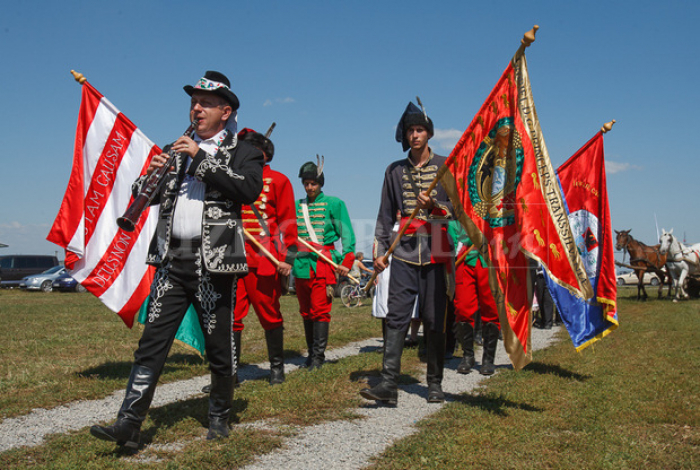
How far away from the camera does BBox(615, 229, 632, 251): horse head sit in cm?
2447

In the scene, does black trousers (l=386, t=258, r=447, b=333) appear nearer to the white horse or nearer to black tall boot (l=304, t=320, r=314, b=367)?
black tall boot (l=304, t=320, r=314, b=367)

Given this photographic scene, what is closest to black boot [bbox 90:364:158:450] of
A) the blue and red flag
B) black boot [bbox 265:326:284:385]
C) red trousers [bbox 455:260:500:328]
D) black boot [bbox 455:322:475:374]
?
black boot [bbox 265:326:284:385]

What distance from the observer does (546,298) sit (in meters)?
13.0

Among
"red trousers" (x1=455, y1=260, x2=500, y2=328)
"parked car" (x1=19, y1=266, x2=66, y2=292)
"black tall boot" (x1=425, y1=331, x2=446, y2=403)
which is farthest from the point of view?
"parked car" (x1=19, y1=266, x2=66, y2=292)

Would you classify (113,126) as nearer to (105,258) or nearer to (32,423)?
(105,258)

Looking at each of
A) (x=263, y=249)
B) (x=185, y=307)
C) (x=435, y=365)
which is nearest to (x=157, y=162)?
(x=185, y=307)

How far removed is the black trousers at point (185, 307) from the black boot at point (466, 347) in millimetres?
3620

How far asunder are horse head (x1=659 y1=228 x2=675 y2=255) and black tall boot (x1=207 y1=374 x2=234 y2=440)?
887 inches

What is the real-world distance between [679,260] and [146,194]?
75.2 ft

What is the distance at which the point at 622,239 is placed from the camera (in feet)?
80.9

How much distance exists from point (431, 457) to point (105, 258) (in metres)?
3.96

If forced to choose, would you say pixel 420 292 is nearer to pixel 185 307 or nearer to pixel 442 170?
pixel 442 170

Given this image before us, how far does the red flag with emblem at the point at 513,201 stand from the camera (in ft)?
15.9

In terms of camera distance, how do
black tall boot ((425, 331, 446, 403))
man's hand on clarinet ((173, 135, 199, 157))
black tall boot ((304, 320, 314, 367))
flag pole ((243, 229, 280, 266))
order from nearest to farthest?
man's hand on clarinet ((173, 135, 199, 157)) < black tall boot ((425, 331, 446, 403)) < flag pole ((243, 229, 280, 266)) < black tall boot ((304, 320, 314, 367))
